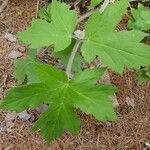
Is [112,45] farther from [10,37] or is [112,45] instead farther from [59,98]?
[10,37]

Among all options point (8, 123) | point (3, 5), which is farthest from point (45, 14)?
point (8, 123)

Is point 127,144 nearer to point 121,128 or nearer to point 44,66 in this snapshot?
point 121,128

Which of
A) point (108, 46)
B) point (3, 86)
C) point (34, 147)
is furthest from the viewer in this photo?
point (3, 86)

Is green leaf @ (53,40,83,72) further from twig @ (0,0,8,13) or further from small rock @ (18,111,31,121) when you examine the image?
twig @ (0,0,8,13)

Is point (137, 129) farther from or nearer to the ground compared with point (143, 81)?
nearer to the ground

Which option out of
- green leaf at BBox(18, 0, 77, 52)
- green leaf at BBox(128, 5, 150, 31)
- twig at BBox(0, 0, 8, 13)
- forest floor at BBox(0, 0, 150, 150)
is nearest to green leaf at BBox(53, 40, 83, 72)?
green leaf at BBox(18, 0, 77, 52)

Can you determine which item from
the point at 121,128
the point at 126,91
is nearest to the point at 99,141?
the point at 121,128
